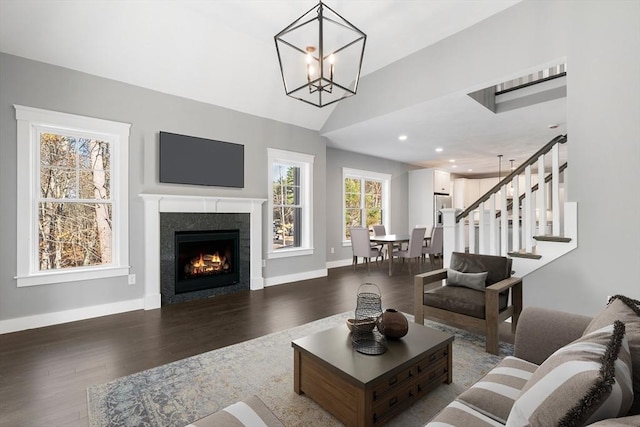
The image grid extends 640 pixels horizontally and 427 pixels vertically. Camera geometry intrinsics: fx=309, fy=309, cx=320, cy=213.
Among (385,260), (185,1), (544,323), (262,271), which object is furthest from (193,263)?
(385,260)

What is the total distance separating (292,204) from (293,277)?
1364 millimetres

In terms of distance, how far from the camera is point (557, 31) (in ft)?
9.94

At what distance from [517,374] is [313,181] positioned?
475 centimetres

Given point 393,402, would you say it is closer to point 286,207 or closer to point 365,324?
point 365,324

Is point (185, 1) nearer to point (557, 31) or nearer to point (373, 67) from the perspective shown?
point (373, 67)

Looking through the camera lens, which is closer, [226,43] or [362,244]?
[226,43]

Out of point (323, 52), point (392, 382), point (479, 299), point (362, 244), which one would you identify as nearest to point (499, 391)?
point (392, 382)

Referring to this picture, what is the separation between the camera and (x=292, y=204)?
5883 millimetres

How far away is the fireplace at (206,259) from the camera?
14.3 feet

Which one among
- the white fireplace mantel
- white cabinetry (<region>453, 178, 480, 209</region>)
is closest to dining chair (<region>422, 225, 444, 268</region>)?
white cabinetry (<region>453, 178, 480, 209</region>)

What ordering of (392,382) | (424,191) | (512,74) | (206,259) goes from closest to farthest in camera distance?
(392,382)
(512,74)
(206,259)
(424,191)

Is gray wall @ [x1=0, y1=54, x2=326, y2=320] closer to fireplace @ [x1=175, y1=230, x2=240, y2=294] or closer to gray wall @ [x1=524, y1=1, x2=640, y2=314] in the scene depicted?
fireplace @ [x1=175, y1=230, x2=240, y2=294]

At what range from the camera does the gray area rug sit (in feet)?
6.15

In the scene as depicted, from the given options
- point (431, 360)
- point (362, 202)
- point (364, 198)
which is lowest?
point (431, 360)
